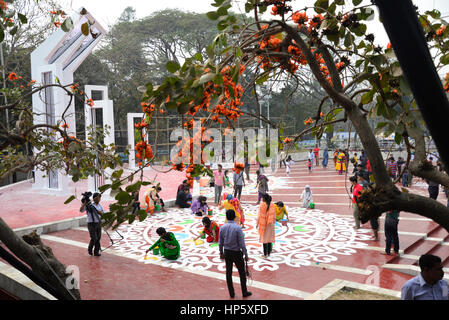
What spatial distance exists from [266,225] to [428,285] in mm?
3802

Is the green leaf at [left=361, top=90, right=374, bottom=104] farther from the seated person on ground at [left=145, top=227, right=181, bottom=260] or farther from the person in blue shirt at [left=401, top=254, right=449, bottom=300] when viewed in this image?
the seated person on ground at [left=145, top=227, right=181, bottom=260]

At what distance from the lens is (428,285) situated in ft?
9.36

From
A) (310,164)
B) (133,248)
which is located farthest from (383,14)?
(310,164)

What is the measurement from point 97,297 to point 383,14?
5.18 metres

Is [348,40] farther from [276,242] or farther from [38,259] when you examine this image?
[276,242]

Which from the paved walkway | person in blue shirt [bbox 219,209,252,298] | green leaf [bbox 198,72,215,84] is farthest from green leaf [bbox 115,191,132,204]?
the paved walkway

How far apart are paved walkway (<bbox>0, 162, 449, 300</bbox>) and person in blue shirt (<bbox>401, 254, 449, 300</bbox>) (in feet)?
5.89

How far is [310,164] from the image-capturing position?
20078 millimetres

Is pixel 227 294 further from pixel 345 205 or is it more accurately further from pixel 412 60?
pixel 345 205

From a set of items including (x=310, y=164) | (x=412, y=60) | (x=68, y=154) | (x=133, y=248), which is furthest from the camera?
(x=310, y=164)

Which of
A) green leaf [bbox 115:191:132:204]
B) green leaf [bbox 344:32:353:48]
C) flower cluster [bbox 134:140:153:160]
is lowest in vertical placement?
green leaf [bbox 115:191:132:204]

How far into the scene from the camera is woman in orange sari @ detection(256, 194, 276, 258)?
258 inches

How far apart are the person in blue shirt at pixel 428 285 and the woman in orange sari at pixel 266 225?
12.2 ft

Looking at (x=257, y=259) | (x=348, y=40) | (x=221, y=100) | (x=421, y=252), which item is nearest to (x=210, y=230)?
(x=257, y=259)
